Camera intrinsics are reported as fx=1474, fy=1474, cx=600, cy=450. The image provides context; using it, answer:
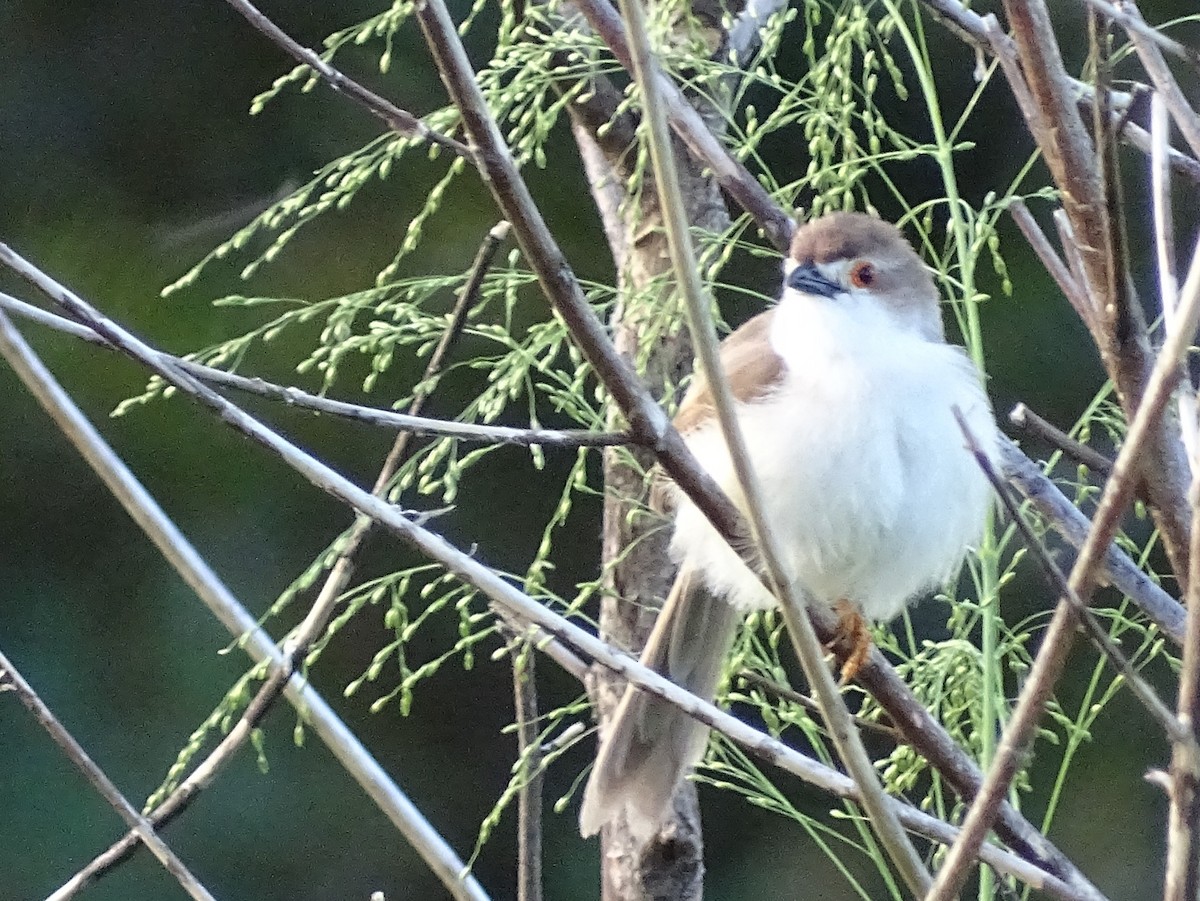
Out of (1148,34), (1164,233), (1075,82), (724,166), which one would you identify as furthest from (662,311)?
(1148,34)

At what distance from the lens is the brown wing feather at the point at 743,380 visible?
1.33 m

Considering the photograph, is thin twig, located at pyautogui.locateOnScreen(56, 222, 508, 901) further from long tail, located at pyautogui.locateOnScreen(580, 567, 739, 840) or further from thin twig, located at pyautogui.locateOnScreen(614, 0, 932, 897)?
long tail, located at pyautogui.locateOnScreen(580, 567, 739, 840)

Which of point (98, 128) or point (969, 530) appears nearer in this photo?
point (969, 530)

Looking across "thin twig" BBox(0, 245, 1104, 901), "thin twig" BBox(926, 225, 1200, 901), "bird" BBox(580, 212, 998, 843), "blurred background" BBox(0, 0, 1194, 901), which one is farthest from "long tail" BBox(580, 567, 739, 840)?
"blurred background" BBox(0, 0, 1194, 901)

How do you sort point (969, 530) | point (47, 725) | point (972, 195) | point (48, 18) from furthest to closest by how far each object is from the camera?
point (48, 18) < point (972, 195) < point (969, 530) < point (47, 725)

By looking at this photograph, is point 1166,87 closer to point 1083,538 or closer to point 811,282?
point 1083,538

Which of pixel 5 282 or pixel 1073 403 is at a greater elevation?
pixel 5 282

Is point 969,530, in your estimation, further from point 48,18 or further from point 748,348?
point 48,18

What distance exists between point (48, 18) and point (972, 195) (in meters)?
1.52

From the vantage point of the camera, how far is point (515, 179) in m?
0.72

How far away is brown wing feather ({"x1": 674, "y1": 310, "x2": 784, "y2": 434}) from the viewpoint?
4.37 ft

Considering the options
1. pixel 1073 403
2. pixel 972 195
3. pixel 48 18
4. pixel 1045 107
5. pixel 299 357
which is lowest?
pixel 1073 403

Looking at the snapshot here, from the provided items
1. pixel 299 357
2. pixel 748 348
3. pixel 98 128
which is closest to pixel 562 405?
pixel 748 348

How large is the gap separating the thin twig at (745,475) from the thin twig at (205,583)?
246mm
